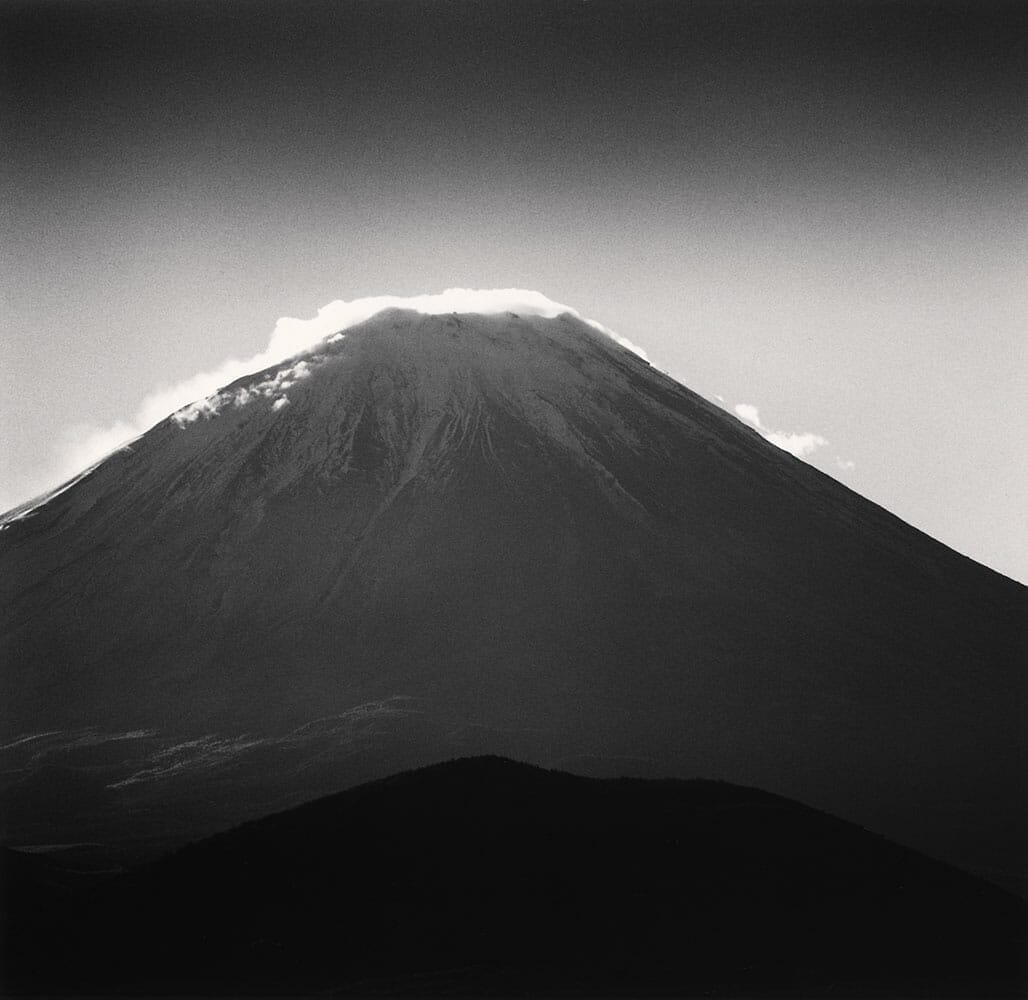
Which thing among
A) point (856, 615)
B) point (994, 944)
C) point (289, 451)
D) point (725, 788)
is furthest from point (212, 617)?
point (994, 944)

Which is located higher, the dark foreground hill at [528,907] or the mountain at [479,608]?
the mountain at [479,608]

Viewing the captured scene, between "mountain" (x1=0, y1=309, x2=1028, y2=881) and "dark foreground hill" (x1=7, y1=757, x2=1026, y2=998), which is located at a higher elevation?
"mountain" (x1=0, y1=309, x2=1028, y2=881)

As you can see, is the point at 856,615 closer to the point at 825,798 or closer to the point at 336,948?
the point at 825,798

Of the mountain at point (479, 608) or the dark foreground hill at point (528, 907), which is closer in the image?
the dark foreground hill at point (528, 907)

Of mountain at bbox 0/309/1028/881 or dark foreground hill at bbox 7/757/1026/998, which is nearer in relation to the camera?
dark foreground hill at bbox 7/757/1026/998

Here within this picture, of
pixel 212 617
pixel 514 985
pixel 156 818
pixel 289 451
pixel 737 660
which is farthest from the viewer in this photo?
pixel 289 451
